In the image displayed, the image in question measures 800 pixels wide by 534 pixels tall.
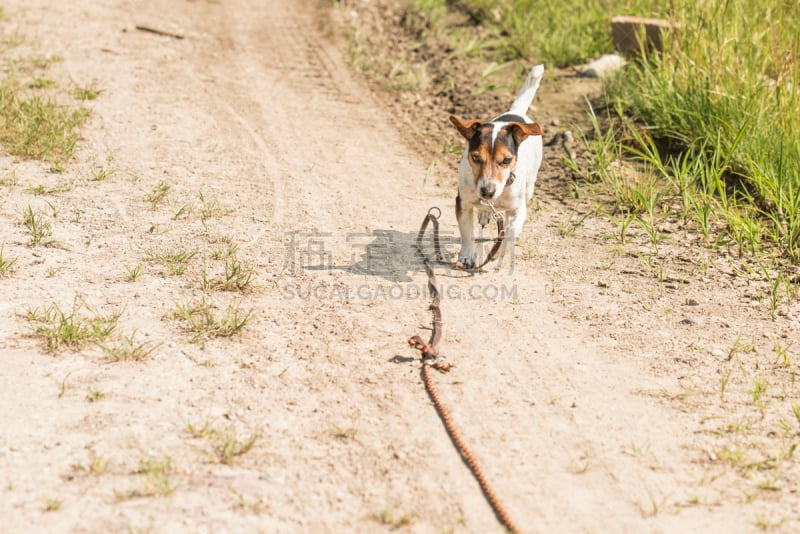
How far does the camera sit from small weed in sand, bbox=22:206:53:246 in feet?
18.9

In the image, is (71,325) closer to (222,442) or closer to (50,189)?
(222,442)

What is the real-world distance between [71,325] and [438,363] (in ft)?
6.31

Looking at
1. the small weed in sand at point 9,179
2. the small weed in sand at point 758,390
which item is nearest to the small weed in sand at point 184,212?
the small weed in sand at point 9,179

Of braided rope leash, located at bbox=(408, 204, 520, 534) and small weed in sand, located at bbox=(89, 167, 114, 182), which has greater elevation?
braided rope leash, located at bbox=(408, 204, 520, 534)

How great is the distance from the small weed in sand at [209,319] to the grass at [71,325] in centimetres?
37

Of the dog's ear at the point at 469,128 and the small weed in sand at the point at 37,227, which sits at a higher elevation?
the dog's ear at the point at 469,128

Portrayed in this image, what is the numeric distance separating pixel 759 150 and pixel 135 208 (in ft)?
15.5

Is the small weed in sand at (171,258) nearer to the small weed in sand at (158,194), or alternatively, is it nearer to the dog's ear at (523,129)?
the small weed in sand at (158,194)

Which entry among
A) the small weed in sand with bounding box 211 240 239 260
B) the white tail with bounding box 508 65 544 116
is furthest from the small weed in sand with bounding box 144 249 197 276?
the white tail with bounding box 508 65 544 116

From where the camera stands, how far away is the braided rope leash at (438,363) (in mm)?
3580

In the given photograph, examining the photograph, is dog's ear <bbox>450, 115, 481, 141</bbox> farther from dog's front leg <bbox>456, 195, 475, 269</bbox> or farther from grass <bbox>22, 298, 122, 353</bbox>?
grass <bbox>22, 298, 122, 353</bbox>

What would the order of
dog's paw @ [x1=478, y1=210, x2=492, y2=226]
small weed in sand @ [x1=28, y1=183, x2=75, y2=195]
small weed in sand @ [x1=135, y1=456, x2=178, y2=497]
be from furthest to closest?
small weed in sand @ [x1=28, y1=183, x2=75, y2=195] < dog's paw @ [x1=478, y1=210, x2=492, y2=226] < small weed in sand @ [x1=135, y1=456, x2=178, y2=497]

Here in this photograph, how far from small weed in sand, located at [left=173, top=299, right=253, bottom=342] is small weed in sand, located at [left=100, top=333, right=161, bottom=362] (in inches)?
9.8

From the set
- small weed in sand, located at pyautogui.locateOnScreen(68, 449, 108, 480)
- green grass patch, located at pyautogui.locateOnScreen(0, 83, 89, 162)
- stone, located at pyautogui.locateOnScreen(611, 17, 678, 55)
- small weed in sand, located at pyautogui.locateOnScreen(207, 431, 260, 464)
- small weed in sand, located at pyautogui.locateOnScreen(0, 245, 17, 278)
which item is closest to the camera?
small weed in sand, located at pyautogui.locateOnScreen(68, 449, 108, 480)
